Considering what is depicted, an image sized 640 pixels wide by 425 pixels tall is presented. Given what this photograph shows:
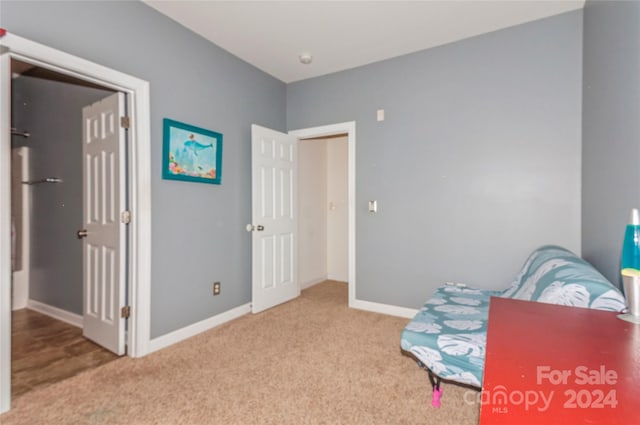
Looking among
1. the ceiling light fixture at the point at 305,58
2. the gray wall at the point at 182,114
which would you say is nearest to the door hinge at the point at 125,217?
the gray wall at the point at 182,114

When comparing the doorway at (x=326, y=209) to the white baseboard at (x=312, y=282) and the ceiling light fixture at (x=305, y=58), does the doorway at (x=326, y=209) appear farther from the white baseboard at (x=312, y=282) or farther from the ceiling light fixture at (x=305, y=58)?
the ceiling light fixture at (x=305, y=58)

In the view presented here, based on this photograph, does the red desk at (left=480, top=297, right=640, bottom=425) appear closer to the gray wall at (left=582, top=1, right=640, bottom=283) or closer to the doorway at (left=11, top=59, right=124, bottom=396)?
the gray wall at (left=582, top=1, right=640, bottom=283)

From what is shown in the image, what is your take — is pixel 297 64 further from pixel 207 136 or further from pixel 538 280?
pixel 538 280

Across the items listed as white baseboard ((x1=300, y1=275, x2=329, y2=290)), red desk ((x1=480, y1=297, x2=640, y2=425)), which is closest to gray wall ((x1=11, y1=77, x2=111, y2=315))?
white baseboard ((x1=300, y1=275, x2=329, y2=290))

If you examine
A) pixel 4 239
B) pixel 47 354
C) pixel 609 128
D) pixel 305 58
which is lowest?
pixel 47 354

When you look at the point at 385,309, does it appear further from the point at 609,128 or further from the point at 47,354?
the point at 47,354

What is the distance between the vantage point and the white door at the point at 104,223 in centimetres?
232

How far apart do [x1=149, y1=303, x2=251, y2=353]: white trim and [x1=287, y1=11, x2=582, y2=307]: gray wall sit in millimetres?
1306

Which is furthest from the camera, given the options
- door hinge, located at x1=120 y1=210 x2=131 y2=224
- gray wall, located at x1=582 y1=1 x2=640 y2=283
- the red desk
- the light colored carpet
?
door hinge, located at x1=120 y1=210 x2=131 y2=224

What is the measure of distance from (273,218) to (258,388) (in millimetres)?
1867

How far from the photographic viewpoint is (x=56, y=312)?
311 cm

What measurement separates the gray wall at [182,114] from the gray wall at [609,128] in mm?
2870

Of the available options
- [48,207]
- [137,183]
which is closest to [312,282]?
[137,183]

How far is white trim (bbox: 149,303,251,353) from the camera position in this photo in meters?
2.44
